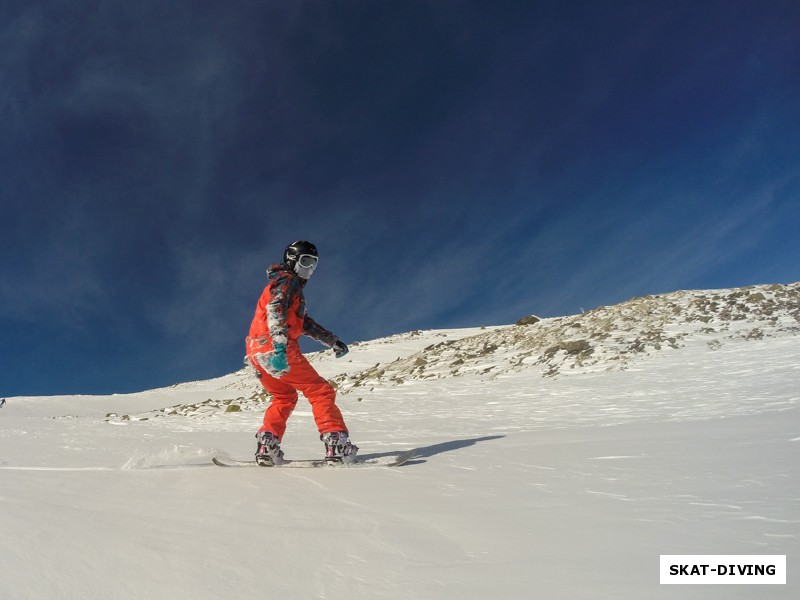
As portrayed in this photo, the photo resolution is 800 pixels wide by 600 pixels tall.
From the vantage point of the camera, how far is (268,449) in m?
3.92

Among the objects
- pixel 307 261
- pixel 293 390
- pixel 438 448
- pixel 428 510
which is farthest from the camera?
pixel 438 448

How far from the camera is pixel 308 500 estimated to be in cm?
237

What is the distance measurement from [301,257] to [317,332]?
0.87 metres

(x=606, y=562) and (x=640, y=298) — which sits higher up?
(x=640, y=298)

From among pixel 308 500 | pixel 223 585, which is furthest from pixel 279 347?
pixel 223 585

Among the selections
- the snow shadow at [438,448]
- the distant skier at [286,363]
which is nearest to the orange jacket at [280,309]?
the distant skier at [286,363]

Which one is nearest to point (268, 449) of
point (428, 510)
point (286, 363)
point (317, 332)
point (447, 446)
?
point (286, 363)

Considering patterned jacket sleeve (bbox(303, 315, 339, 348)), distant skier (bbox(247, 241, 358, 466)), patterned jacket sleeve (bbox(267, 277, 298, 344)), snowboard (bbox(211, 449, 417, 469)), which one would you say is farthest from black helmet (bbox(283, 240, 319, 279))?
snowboard (bbox(211, 449, 417, 469))

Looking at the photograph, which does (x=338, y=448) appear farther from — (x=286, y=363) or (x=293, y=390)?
(x=286, y=363)

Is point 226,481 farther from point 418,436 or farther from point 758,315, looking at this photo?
point 758,315

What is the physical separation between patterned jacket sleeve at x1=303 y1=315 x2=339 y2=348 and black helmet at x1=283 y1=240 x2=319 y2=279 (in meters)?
0.57

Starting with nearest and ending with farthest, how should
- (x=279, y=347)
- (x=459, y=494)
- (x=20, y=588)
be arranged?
(x=20, y=588), (x=459, y=494), (x=279, y=347)

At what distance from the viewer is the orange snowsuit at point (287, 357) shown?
395 cm

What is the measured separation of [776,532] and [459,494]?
1.36 meters
